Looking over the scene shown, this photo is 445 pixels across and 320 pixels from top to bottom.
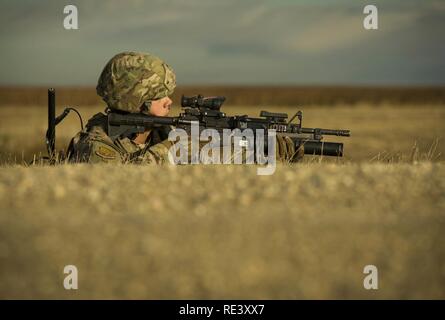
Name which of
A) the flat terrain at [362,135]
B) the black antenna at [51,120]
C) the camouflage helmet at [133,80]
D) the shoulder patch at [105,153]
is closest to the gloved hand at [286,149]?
the camouflage helmet at [133,80]

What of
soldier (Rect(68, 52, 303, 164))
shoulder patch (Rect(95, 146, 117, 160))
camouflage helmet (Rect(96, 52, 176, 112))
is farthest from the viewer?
camouflage helmet (Rect(96, 52, 176, 112))

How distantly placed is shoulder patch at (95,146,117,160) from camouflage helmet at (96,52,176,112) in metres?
0.63

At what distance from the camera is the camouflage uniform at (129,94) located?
848 cm

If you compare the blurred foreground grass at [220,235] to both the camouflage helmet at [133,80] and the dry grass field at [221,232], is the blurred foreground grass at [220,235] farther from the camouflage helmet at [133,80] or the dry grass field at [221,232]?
the camouflage helmet at [133,80]

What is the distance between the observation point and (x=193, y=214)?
5.68 meters

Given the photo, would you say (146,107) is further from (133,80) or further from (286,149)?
(286,149)

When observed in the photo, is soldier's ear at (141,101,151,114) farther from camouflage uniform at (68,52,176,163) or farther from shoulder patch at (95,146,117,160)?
shoulder patch at (95,146,117,160)

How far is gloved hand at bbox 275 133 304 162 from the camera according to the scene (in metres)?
8.51

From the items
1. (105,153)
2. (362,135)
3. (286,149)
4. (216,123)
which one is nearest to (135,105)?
(105,153)

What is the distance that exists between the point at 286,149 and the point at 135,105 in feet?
5.81

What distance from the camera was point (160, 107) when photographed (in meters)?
8.91

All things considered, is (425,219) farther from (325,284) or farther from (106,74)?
(106,74)

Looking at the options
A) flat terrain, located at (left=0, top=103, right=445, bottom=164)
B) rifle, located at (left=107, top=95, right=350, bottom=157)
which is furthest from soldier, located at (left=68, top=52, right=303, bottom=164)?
flat terrain, located at (left=0, top=103, right=445, bottom=164)
